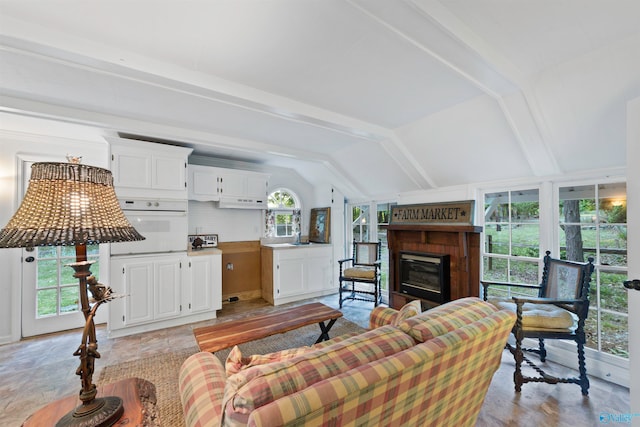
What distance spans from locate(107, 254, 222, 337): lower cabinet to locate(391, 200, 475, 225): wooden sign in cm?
273

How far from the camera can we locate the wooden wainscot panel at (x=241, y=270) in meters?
4.36

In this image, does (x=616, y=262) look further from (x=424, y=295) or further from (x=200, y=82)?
(x=200, y=82)

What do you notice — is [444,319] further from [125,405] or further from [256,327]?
[256,327]

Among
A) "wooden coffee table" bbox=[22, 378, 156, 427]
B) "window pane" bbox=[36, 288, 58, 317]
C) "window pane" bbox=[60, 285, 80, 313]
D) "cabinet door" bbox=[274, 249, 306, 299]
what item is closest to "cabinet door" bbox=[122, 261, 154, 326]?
"window pane" bbox=[60, 285, 80, 313]

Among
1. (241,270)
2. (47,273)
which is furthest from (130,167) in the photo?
(241,270)

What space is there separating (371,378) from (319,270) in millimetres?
3874

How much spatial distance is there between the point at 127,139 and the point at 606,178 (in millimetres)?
4941

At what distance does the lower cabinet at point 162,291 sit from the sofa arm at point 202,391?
2.15 meters

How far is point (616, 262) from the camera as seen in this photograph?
2.32 m

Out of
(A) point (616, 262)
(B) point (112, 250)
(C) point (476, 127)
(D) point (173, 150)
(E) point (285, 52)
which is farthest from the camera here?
(D) point (173, 150)

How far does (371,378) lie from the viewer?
33.7 inches

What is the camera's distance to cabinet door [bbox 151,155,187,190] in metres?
3.31

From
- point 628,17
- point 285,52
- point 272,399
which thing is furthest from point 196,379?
point 628,17

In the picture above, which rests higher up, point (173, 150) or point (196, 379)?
point (173, 150)
